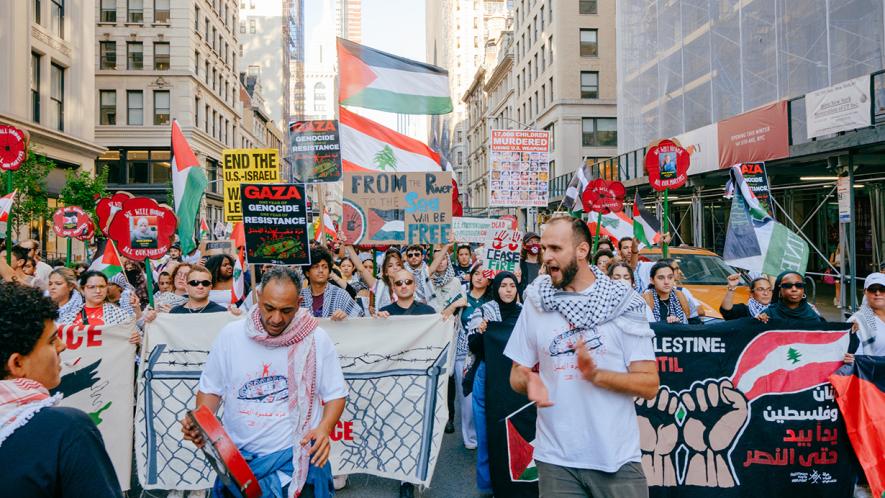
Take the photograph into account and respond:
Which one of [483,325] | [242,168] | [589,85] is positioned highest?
[589,85]

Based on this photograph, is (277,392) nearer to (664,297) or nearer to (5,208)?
(664,297)

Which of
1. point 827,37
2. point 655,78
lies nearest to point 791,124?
point 827,37

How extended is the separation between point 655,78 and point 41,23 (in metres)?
24.9

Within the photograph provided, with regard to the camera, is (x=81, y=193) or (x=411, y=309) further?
(x=81, y=193)

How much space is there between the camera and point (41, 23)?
2692 cm

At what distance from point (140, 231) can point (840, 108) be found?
43.2 feet

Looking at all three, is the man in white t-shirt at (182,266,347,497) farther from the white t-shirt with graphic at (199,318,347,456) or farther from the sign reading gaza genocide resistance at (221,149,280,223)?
the sign reading gaza genocide resistance at (221,149,280,223)

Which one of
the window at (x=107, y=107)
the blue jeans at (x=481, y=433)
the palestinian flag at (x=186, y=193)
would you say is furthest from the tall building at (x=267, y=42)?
the blue jeans at (x=481, y=433)

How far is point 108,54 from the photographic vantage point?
140 ft

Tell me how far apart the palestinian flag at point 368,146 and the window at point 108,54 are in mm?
40275

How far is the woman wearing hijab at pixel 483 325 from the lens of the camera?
5.36 meters

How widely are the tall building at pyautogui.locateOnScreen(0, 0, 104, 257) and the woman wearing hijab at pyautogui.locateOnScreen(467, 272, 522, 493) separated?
74.6 feet

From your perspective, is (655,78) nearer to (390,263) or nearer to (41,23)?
(390,263)

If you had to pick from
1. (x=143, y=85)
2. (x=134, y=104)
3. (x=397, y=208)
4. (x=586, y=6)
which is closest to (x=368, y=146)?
(x=397, y=208)
